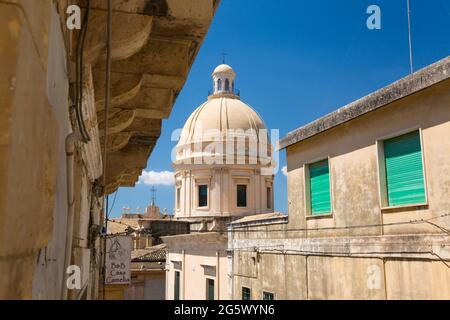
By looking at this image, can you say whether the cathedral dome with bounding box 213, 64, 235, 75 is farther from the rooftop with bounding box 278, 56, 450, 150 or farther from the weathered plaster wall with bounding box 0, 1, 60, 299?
the weathered plaster wall with bounding box 0, 1, 60, 299

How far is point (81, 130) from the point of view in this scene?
2758 mm

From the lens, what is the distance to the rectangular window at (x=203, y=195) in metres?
35.1

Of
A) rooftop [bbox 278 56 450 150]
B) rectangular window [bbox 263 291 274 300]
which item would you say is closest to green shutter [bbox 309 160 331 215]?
rooftop [bbox 278 56 450 150]

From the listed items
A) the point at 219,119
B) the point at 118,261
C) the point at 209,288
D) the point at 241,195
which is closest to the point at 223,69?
the point at 219,119

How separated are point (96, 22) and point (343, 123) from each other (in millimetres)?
8401

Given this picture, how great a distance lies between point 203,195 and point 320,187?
24335 millimetres

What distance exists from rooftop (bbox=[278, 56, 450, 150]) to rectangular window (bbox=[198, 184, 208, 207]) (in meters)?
22.9

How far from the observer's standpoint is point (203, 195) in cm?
3522

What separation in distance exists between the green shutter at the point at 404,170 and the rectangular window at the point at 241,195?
2626 cm

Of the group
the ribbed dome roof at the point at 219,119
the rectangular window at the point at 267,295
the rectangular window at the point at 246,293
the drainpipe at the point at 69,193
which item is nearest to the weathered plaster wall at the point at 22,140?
the drainpipe at the point at 69,193

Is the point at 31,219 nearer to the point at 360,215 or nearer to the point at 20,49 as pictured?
the point at 20,49

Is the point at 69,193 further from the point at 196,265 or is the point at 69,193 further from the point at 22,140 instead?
the point at 196,265

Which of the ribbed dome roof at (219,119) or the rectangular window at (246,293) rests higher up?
the ribbed dome roof at (219,119)

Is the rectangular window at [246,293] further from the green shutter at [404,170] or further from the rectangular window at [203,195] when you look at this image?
the rectangular window at [203,195]
